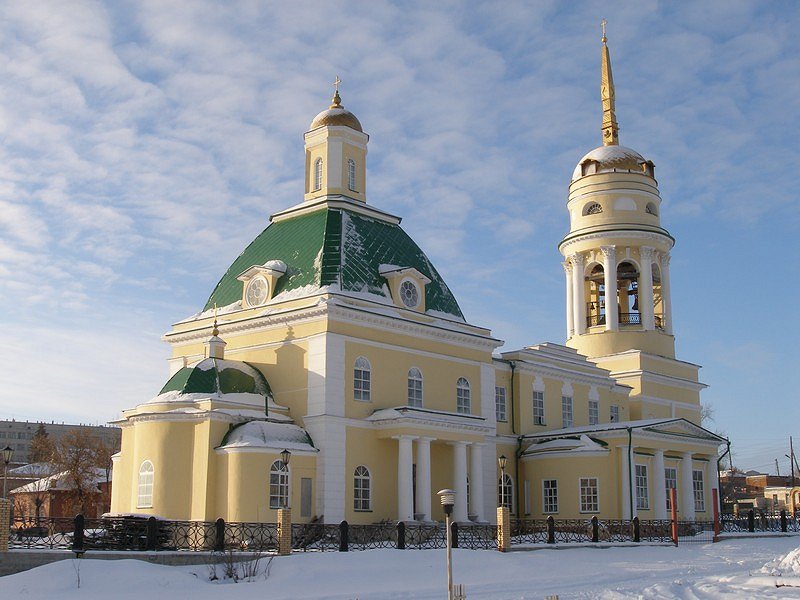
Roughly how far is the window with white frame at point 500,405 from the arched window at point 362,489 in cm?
854

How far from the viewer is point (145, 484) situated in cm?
2967

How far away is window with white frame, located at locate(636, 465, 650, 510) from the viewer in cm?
3738

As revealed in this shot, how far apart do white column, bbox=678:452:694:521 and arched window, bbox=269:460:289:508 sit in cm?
1766

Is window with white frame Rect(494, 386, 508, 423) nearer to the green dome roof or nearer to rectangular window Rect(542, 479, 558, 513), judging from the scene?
rectangular window Rect(542, 479, 558, 513)

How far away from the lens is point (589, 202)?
47.6 meters

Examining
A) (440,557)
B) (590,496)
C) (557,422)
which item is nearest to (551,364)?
(557,422)

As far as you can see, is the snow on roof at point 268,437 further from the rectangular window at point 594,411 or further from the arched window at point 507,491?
the rectangular window at point 594,411

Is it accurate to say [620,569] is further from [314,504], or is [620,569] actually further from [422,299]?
[422,299]

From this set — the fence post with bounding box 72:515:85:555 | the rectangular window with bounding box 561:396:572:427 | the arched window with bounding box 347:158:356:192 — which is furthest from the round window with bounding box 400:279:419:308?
the fence post with bounding box 72:515:85:555

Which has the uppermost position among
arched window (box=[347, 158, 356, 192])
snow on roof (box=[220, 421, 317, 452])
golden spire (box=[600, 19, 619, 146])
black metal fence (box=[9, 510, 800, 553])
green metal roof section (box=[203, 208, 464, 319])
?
golden spire (box=[600, 19, 619, 146])

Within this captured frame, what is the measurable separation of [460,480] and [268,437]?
23.2ft

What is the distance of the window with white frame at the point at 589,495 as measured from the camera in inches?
1441

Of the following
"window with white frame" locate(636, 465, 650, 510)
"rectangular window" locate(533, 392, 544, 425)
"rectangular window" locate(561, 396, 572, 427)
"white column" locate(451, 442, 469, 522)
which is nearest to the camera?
"white column" locate(451, 442, 469, 522)

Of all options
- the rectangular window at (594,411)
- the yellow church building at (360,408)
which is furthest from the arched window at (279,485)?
the rectangular window at (594,411)
